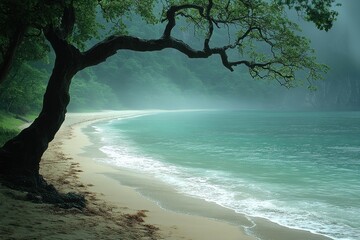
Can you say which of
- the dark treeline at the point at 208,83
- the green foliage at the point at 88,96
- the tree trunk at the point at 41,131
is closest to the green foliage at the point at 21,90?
the tree trunk at the point at 41,131

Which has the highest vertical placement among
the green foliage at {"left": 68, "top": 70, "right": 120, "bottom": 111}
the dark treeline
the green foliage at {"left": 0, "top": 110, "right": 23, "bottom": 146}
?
the dark treeline

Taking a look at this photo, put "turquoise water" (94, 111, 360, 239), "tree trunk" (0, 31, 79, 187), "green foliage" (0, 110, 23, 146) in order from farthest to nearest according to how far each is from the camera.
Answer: "green foliage" (0, 110, 23, 146) < "turquoise water" (94, 111, 360, 239) < "tree trunk" (0, 31, 79, 187)

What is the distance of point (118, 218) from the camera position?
9.39 metres

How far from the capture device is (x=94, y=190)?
42.7 feet

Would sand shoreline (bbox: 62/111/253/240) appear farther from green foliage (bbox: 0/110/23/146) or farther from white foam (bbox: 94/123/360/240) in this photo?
green foliage (bbox: 0/110/23/146)

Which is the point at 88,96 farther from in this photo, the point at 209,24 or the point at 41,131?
the point at 41,131

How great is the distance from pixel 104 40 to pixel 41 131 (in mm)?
3378

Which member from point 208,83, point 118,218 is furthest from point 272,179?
point 208,83

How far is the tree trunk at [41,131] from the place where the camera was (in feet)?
32.9

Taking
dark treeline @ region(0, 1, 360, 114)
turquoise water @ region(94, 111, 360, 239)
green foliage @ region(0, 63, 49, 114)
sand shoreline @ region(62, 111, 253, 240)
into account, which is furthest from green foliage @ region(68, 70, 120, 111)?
sand shoreline @ region(62, 111, 253, 240)

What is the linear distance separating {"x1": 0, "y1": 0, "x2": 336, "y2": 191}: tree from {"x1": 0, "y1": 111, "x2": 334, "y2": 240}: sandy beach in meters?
1.92

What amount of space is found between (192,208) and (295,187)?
7197mm

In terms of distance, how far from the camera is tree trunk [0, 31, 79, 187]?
10031 mm

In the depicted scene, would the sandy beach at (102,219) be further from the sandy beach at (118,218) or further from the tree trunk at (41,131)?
the tree trunk at (41,131)
